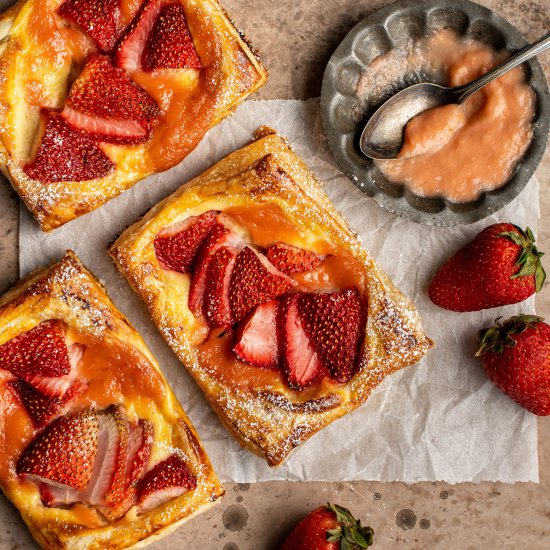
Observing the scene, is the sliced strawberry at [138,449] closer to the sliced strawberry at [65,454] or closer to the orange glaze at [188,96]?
the sliced strawberry at [65,454]

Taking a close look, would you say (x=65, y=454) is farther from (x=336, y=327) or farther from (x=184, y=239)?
(x=336, y=327)

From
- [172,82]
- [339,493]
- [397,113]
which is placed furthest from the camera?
[339,493]

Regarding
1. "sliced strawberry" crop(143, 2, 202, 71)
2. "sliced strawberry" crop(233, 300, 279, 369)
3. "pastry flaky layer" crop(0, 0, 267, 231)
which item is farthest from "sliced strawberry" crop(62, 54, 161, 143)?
"sliced strawberry" crop(233, 300, 279, 369)

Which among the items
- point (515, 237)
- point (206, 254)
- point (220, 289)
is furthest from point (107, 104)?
point (515, 237)

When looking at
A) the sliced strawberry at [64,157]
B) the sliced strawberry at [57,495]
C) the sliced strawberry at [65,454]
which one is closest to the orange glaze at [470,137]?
the sliced strawberry at [64,157]

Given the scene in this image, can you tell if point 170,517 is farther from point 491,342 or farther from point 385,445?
point 491,342

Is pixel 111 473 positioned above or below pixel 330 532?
above
